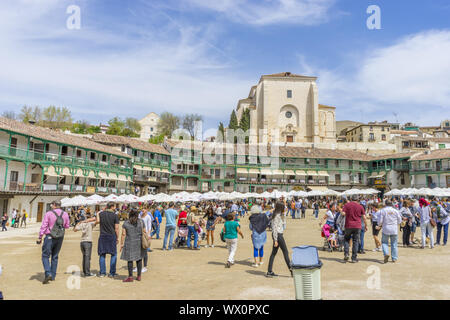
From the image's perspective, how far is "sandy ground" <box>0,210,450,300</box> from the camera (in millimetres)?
5480

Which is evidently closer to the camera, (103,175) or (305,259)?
(305,259)

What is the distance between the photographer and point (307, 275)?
4605 mm

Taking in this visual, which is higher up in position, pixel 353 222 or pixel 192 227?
pixel 353 222

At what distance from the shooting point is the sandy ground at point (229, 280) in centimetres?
548

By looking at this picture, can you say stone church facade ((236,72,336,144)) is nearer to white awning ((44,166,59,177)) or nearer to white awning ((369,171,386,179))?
white awning ((369,171,386,179))

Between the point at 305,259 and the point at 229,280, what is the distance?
236 cm

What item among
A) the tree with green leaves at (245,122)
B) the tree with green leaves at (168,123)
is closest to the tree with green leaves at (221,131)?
the tree with green leaves at (245,122)

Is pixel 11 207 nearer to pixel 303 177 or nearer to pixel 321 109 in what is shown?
pixel 303 177

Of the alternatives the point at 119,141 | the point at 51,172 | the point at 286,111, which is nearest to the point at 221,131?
the point at 286,111

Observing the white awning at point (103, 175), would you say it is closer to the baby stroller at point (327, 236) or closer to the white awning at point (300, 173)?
the white awning at point (300, 173)

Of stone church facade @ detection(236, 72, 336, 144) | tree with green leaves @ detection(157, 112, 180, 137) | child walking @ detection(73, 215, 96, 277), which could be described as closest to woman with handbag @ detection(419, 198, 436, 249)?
child walking @ detection(73, 215, 96, 277)

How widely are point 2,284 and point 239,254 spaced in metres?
6.10

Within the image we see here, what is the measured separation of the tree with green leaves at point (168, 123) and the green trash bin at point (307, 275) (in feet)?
250

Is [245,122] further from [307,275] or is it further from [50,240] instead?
[307,275]
